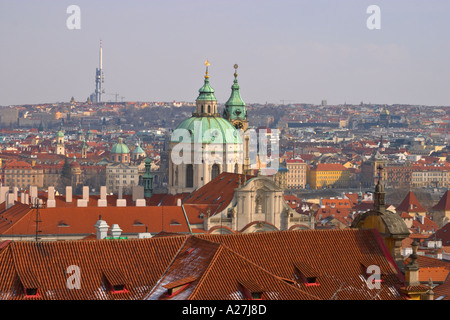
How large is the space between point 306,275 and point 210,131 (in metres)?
46.1

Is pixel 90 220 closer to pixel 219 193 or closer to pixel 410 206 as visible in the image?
pixel 219 193

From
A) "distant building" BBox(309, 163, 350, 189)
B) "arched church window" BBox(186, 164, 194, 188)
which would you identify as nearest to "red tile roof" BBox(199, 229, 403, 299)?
"arched church window" BBox(186, 164, 194, 188)

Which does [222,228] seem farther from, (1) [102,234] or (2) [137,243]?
(2) [137,243]

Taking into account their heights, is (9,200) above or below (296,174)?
above

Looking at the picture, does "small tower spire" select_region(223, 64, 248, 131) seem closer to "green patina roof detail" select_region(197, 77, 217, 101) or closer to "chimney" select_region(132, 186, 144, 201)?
"green patina roof detail" select_region(197, 77, 217, 101)

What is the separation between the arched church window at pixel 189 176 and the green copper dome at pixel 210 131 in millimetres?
1597

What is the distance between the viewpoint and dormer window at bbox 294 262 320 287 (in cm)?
2330

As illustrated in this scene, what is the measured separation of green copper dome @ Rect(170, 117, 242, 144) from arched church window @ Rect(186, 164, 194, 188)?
62.9 inches

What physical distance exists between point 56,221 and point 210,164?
56.1 ft

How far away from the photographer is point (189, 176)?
225 feet

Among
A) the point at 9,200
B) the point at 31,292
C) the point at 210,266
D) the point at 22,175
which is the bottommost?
→ the point at 22,175

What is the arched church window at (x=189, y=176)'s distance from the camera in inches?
2682

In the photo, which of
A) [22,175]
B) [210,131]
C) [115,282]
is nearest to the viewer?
[115,282]

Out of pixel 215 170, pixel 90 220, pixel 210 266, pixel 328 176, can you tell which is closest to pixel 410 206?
pixel 215 170
